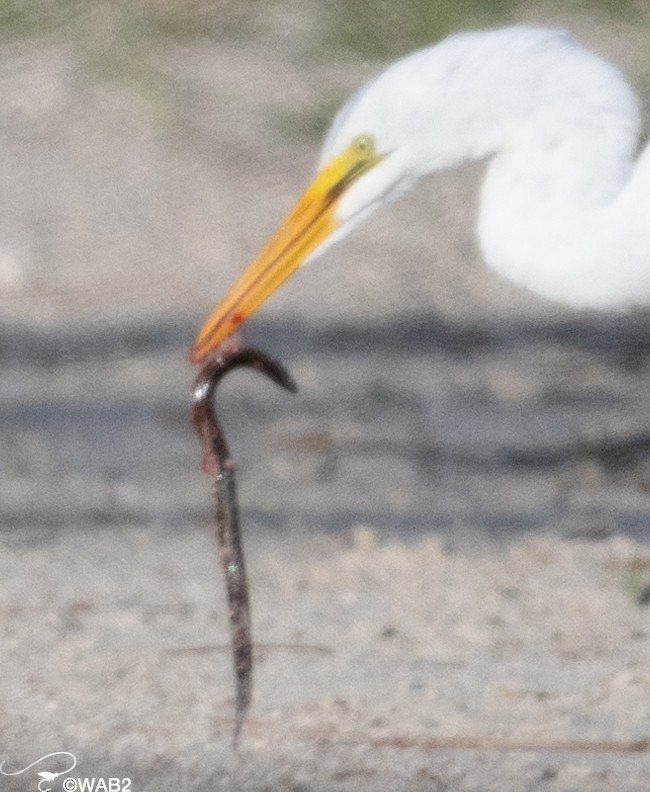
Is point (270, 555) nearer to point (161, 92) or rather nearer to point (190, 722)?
point (190, 722)

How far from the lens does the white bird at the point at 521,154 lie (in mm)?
1978

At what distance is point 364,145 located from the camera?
80.6 inches

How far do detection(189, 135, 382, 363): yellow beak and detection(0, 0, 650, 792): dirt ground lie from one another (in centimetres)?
41

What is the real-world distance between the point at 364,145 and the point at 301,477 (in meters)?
0.85

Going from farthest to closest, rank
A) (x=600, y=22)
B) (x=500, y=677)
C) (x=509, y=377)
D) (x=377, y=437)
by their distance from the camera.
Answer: (x=600, y=22) < (x=509, y=377) < (x=377, y=437) < (x=500, y=677)

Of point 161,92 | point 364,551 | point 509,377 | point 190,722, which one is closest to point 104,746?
point 190,722

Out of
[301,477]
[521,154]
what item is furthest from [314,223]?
[301,477]

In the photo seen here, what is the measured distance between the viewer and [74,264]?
12.1 ft

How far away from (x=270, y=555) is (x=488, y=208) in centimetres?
69

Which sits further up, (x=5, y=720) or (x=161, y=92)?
(x=5, y=720)
